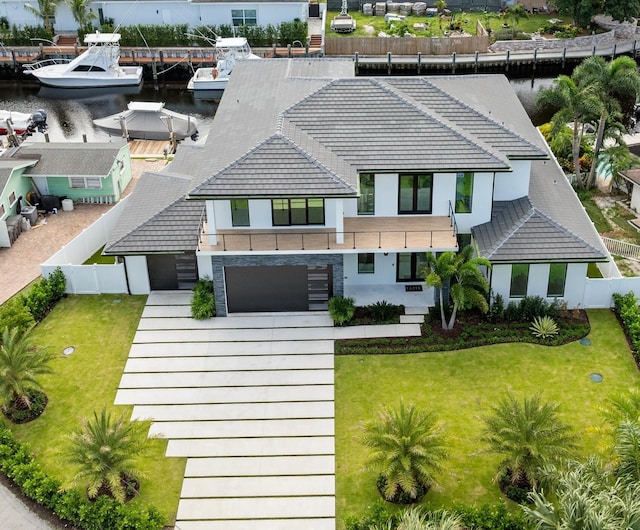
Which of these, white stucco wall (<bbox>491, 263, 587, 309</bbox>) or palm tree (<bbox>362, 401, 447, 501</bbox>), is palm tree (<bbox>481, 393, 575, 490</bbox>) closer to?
palm tree (<bbox>362, 401, 447, 501</bbox>)

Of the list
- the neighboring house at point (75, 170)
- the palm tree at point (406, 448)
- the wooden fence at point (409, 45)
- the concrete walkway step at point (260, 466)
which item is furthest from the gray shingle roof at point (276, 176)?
the wooden fence at point (409, 45)

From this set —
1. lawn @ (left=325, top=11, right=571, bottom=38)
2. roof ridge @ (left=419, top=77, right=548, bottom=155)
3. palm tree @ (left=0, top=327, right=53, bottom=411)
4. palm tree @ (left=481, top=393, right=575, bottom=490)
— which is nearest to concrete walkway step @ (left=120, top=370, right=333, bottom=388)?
palm tree @ (left=0, top=327, right=53, bottom=411)

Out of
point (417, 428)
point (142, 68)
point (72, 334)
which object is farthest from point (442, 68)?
point (417, 428)

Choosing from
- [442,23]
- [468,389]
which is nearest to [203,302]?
[468,389]

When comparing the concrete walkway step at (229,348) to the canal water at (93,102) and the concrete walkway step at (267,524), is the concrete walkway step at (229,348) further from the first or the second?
the canal water at (93,102)

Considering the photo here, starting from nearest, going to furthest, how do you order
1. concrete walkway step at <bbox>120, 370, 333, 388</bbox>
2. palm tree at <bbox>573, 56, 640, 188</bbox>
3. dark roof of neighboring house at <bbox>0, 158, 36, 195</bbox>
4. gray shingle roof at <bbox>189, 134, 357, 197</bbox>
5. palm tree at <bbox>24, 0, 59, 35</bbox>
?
concrete walkway step at <bbox>120, 370, 333, 388</bbox>
gray shingle roof at <bbox>189, 134, 357, 197</bbox>
dark roof of neighboring house at <bbox>0, 158, 36, 195</bbox>
palm tree at <bbox>573, 56, 640, 188</bbox>
palm tree at <bbox>24, 0, 59, 35</bbox>

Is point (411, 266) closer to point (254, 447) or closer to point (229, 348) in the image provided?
point (229, 348)

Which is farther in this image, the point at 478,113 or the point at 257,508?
the point at 478,113
